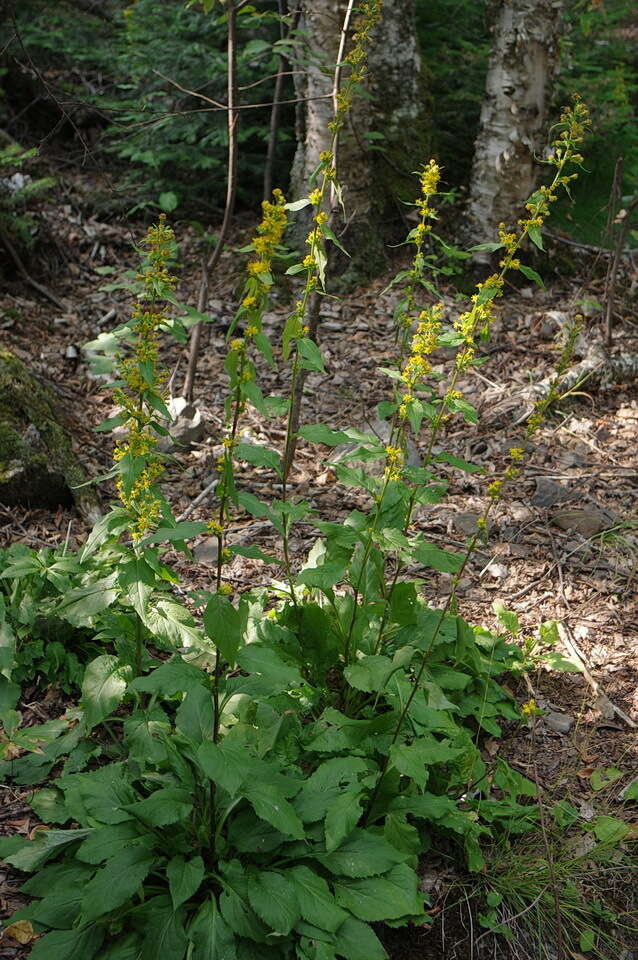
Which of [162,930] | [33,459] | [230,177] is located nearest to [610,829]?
[162,930]

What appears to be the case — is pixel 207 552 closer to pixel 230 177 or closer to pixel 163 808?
pixel 163 808

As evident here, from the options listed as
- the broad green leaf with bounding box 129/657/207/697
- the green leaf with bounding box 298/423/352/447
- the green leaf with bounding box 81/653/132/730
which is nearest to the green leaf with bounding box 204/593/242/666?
the broad green leaf with bounding box 129/657/207/697

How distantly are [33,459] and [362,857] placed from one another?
250 cm

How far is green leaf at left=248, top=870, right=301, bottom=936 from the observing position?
2061mm

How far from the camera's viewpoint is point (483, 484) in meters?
4.50

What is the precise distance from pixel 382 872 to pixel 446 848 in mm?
439

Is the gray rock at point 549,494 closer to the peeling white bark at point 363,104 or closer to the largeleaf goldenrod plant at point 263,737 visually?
the largeleaf goldenrod plant at point 263,737

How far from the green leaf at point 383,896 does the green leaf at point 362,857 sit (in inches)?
1.2

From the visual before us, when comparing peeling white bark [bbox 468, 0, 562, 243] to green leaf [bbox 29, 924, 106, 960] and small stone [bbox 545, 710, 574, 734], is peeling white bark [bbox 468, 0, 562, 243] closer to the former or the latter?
small stone [bbox 545, 710, 574, 734]

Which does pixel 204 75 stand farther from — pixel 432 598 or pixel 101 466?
pixel 432 598

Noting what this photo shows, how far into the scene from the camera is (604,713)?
3178mm

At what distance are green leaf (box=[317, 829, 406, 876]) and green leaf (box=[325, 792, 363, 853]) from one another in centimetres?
4

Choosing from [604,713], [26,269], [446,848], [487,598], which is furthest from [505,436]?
Result: [26,269]

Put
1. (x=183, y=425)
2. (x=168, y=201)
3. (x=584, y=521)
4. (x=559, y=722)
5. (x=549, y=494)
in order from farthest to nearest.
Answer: (x=168, y=201) → (x=183, y=425) → (x=549, y=494) → (x=584, y=521) → (x=559, y=722)
